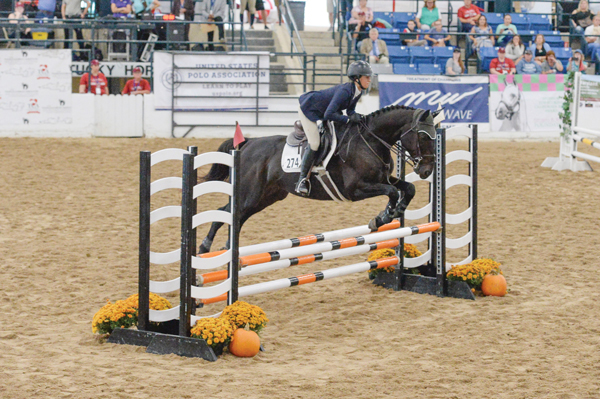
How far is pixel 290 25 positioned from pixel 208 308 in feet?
51.7

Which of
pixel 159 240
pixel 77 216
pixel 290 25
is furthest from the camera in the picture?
pixel 290 25

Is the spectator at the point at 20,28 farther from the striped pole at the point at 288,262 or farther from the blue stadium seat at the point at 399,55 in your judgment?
the striped pole at the point at 288,262

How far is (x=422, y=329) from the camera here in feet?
20.1

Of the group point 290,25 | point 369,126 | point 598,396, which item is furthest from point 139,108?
point 598,396

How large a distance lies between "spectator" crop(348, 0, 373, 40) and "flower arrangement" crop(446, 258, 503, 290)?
12.8m

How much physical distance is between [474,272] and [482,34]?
44.7 ft

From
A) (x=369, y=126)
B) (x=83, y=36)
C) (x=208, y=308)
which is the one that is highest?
(x=83, y=36)

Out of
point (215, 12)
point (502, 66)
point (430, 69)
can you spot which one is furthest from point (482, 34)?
point (215, 12)

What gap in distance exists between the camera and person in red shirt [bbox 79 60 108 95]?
16.5 metres

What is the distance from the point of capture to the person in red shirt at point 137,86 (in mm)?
16688

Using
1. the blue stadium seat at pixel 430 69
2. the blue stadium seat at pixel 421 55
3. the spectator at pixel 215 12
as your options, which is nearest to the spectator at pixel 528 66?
the blue stadium seat at pixel 430 69

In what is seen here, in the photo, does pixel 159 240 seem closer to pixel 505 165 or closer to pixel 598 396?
pixel 598 396

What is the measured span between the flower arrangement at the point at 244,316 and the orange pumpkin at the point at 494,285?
2651mm

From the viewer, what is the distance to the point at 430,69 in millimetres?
18375
